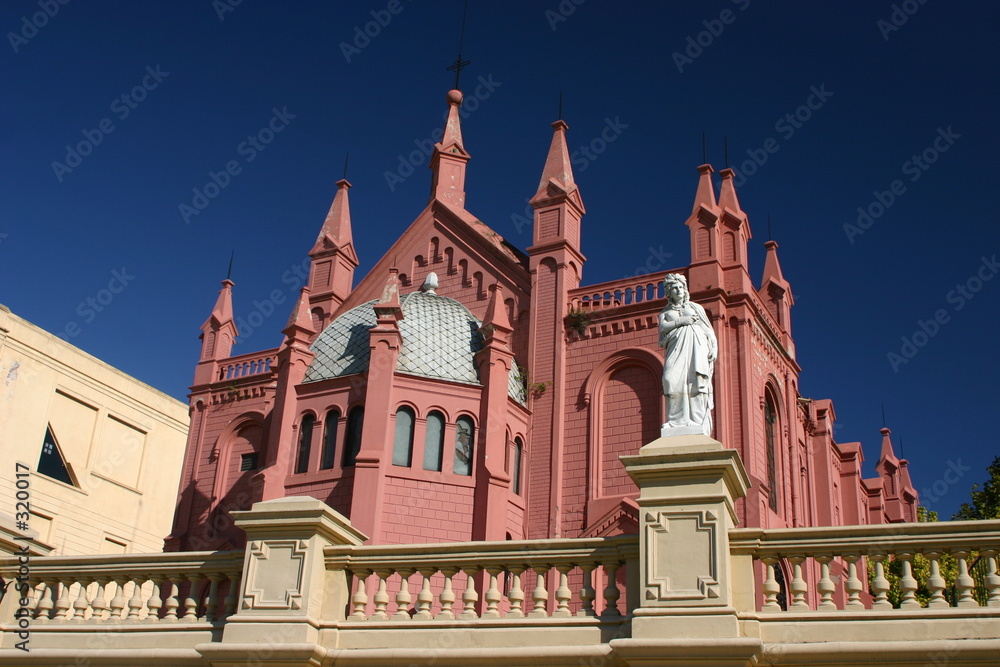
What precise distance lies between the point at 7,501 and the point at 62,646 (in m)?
22.3

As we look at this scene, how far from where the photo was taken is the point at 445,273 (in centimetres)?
2855

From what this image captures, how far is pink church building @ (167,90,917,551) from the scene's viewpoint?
74.0 feet

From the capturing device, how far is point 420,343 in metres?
24.1

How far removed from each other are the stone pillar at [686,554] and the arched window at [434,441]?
12.8 m

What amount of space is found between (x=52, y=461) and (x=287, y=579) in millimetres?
25783

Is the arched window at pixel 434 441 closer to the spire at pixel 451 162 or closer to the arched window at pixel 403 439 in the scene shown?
the arched window at pixel 403 439

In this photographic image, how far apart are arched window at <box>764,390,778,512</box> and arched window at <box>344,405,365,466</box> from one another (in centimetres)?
968

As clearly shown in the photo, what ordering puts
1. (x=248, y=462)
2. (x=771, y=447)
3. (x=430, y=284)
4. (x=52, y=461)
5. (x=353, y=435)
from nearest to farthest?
(x=353, y=435), (x=771, y=447), (x=430, y=284), (x=248, y=462), (x=52, y=461)

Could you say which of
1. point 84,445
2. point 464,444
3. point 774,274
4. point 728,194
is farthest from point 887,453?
point 84,445

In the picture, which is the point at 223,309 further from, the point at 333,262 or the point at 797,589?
the point at 797,589

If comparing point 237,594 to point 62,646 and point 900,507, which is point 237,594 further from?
point 900,507

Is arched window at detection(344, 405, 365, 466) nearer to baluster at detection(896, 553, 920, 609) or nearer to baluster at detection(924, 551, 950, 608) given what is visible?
baluster at detection(896, 553, 920, 609)

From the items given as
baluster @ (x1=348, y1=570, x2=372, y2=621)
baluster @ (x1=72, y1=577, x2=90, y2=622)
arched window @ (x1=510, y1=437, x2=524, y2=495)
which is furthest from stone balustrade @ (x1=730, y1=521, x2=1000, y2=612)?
arched window @ (x1=510, y1=437, x2=524, y2=495)

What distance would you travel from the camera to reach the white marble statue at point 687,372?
10867mm
